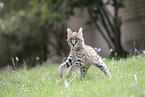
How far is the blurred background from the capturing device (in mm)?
8844

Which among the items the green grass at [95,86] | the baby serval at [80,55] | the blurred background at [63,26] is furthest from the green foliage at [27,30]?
the baby serval at [80,55]

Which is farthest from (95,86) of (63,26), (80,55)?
(63,26)

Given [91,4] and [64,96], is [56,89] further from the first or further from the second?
[91,4]

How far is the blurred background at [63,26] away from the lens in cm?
884

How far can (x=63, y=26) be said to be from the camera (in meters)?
15.1

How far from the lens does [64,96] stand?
3.28m


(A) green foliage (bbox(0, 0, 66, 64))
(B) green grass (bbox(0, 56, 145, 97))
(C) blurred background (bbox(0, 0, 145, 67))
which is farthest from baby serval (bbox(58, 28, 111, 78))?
(A) green foliage (bbox(0, 0, 66, 64))

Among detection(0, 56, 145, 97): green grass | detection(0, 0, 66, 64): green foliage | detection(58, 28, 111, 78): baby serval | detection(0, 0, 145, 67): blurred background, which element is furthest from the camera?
detection(0, 0, 66, 64): green foliage

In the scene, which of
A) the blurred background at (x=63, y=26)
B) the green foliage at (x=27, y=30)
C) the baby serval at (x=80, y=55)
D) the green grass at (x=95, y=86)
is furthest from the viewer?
the green foliage at (x=27, y=30)

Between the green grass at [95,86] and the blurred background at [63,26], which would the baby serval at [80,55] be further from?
the blurred background at [63,26]

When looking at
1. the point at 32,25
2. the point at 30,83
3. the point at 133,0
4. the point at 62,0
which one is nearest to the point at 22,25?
the point at 32,25

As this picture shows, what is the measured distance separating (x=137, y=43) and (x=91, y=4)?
391cm

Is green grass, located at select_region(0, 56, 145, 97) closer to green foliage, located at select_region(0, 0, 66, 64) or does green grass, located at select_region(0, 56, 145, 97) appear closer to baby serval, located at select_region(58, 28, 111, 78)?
baby serval, located at select_region(58, 28, 111, 78)

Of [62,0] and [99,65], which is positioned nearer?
[99,65]
